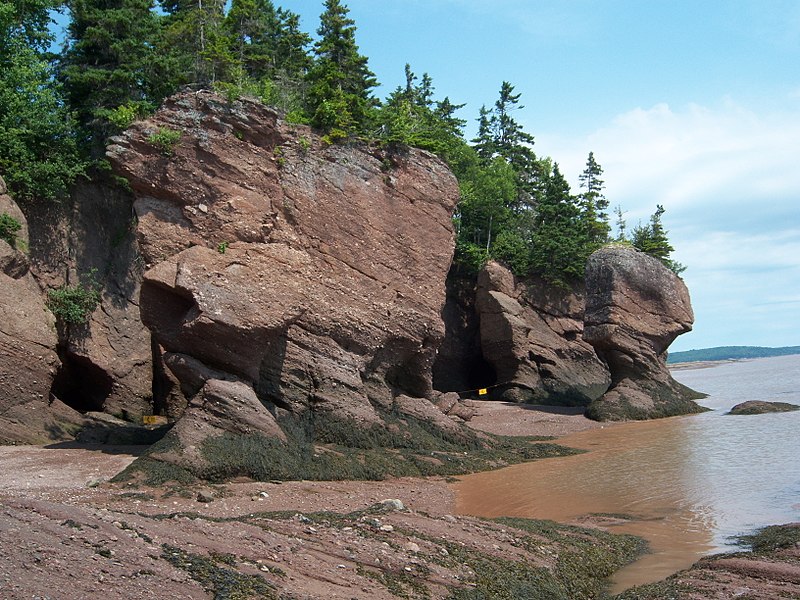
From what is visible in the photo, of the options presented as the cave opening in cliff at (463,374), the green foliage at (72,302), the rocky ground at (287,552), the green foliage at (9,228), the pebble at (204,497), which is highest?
the green foliage at (9,228)

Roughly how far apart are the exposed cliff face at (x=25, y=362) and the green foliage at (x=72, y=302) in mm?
1531

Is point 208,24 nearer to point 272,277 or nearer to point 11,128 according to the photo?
point 11,128

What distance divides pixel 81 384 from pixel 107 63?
1025 cm

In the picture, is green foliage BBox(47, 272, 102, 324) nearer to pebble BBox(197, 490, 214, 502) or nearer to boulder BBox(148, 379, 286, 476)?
boulder BBox(148, 379, 286, 476)

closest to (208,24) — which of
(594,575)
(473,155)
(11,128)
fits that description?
(11,128)

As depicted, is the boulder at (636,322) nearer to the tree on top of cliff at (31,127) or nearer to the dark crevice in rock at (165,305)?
the dark crevice in rock at (165,305)

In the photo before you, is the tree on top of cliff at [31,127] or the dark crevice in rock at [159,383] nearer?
the tree on top of cliff at [31,127]

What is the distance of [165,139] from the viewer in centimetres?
1531

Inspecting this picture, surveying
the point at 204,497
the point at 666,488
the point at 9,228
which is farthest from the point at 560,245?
the point at 204,497

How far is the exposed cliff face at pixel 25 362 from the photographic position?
1549 centimetres

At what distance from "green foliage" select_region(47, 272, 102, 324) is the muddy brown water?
11165 mm

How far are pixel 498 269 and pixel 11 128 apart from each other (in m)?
22.9

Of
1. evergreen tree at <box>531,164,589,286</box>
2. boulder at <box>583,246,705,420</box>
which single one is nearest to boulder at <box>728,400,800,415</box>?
boulder at <box>583,246,705,420</box>

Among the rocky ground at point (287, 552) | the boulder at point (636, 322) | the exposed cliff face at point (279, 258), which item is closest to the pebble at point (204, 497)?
the rocky ground at point (287, 552)
